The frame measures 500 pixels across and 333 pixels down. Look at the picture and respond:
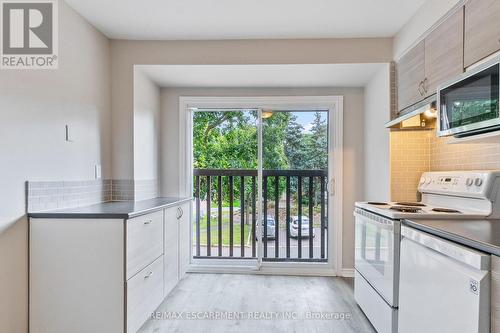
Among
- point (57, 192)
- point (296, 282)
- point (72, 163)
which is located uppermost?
point (72, 163)

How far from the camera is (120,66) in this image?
2.96m

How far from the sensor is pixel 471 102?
157 cm

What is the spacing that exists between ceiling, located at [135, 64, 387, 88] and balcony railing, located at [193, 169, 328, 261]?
39.8 inches

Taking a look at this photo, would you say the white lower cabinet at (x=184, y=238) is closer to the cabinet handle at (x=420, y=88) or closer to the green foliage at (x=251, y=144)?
the green foliage at (x=251, y=144)

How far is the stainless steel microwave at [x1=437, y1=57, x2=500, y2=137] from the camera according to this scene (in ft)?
4.62

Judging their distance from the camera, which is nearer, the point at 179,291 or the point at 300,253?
the point at 179,291

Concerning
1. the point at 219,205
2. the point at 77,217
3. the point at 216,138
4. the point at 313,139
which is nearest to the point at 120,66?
the point at 216,138

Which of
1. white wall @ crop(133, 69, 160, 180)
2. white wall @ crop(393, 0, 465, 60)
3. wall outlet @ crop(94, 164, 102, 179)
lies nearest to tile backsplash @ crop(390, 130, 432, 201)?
white wall @ crop(393, 0, 465, 60)

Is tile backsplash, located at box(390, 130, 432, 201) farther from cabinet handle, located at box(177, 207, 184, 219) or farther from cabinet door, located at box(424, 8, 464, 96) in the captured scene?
cabinet handle, located at box(177, 207, 184, 219)

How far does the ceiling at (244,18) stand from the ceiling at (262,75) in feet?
0.87

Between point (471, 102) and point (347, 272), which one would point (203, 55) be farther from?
point (347, 272)

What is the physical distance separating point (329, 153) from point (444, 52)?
1702 mm

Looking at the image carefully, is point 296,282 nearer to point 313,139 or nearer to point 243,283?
point 243,283

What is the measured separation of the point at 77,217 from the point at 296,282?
2253 mm
